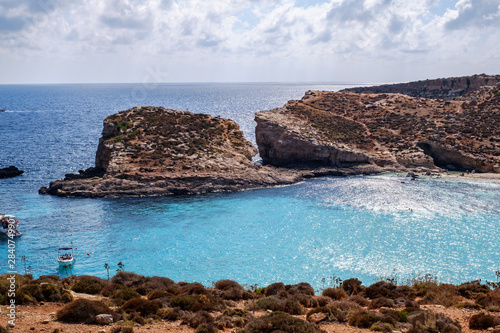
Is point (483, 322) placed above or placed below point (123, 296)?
above

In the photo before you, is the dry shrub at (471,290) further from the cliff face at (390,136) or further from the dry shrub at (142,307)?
the cliff face at (390,136)

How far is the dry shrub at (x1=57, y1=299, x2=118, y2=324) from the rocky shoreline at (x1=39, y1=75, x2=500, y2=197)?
3749 cm

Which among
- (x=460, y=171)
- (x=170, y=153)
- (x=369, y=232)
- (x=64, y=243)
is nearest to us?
(x=64, y=243)

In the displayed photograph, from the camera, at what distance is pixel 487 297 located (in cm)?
1689

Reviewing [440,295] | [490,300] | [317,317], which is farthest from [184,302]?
[490,300]

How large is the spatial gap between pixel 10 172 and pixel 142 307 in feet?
178

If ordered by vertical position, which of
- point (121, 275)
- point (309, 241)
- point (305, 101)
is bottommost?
point (309, 241)

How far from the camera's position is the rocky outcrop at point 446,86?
339 ft

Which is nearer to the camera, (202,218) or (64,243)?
(64,243)

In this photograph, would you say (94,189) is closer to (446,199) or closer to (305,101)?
(446,199)

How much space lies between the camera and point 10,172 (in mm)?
59031

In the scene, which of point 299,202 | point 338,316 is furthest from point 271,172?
point 338,316

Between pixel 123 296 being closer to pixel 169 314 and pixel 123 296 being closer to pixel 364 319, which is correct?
pixel 169 314

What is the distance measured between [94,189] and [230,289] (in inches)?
1458
